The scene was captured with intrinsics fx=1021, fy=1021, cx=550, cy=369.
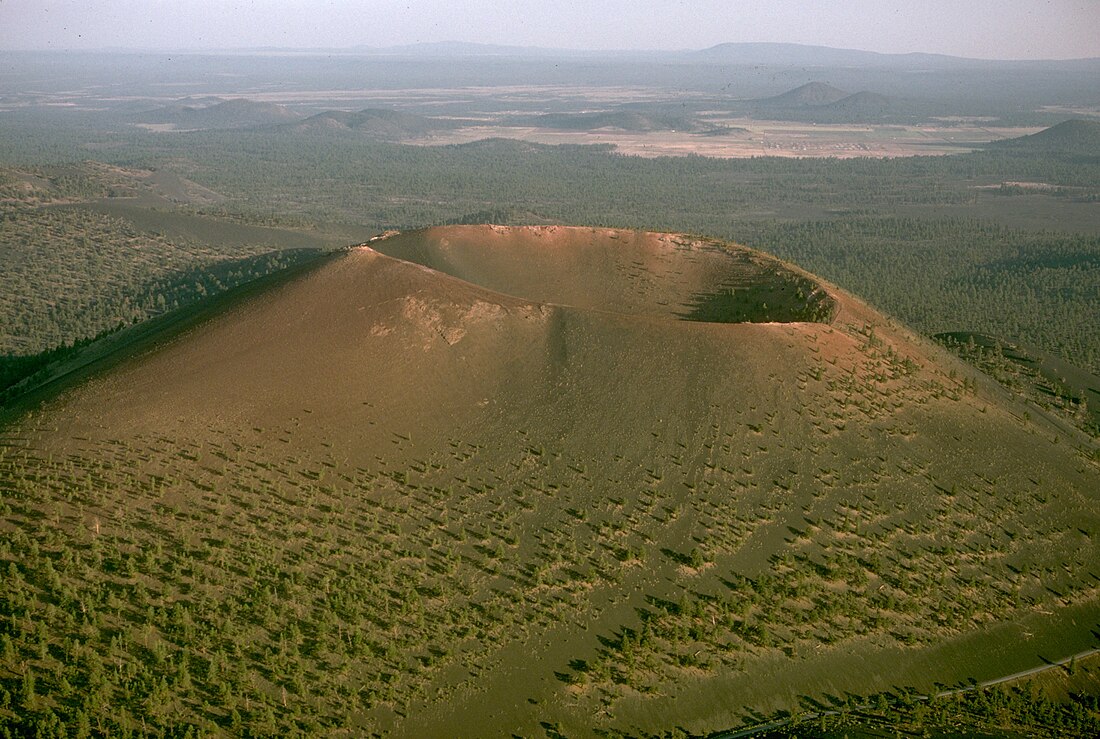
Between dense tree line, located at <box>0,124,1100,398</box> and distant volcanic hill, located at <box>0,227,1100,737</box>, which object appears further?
dense tree line, located at <box>0,124,1100,398</box>

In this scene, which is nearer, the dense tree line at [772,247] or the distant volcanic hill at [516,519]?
the distant volcanic hill at [516,519]

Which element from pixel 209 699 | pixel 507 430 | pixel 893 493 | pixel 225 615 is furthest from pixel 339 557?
pixel 893 493

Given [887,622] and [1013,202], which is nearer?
[887,622]

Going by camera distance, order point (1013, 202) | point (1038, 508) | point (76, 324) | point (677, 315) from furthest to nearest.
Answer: point (1013, 202) < point (76, 324) < point (677, 315) < point (1038, 508)

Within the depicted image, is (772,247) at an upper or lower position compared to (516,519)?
upper

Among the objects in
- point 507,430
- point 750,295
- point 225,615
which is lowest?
point 225,615

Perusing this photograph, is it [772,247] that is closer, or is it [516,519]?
[516,519]

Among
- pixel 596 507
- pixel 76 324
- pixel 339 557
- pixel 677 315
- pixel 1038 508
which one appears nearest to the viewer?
pixel 339 557

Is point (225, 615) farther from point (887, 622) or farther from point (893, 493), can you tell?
point (893, 493)
